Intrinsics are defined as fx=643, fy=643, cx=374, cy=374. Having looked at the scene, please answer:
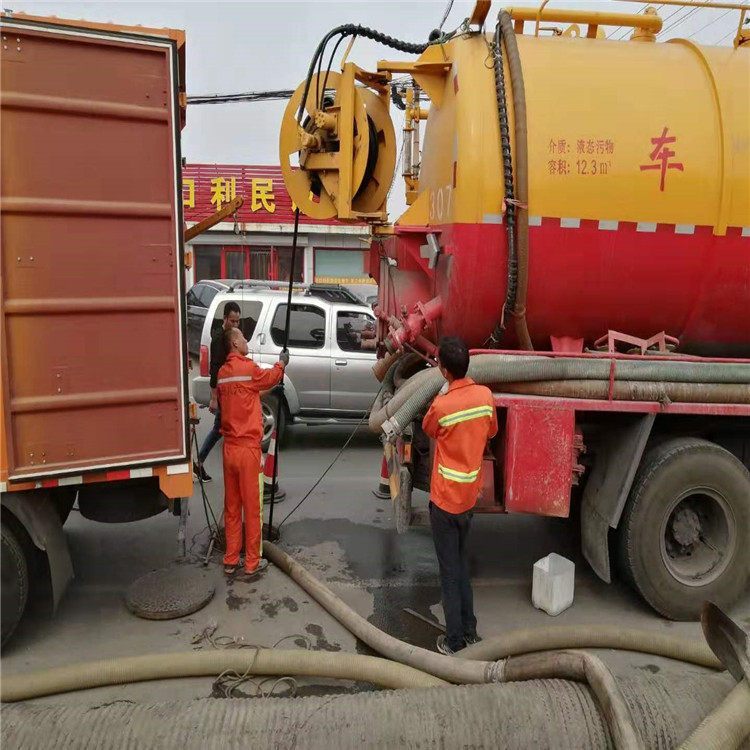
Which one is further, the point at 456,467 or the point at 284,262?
the point at 284,262

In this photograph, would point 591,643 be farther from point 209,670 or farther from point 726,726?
point 209,670

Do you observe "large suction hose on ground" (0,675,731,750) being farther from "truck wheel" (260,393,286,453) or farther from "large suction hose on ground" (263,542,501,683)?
"truck wheel" (260,393,286,453)

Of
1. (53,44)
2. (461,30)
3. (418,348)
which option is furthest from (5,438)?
(461,30)

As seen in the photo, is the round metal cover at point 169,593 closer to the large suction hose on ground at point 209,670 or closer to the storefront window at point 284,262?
the large suction hose on ground at point 209,670

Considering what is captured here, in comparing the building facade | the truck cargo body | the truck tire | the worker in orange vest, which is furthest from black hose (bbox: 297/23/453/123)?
the building facade

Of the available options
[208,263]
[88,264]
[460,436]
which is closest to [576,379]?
[460,436]

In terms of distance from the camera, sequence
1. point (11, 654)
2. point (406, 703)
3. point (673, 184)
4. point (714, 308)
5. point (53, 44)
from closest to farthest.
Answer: point (406, 703), point (53, 44), point (11, 654), point (673, 184), point (714, 308)

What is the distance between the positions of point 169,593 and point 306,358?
4.26 metres

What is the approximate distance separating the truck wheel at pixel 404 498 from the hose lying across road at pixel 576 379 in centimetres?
44

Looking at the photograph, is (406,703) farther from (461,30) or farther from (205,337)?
(205,337)

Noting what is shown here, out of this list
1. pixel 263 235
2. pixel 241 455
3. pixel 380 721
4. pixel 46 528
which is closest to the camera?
pixel 380 721

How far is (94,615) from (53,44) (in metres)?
3.37

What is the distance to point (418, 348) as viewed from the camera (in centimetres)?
499

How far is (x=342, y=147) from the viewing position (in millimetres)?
4590
